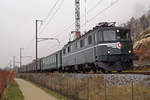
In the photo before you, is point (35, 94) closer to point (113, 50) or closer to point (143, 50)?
point (113, 50)

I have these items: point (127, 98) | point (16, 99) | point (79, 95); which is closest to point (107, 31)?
point (79, 95)

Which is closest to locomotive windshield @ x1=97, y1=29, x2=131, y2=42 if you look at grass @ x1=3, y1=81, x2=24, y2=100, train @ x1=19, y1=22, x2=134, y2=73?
train @ x1=19, y1=22, x2=134, y2=73

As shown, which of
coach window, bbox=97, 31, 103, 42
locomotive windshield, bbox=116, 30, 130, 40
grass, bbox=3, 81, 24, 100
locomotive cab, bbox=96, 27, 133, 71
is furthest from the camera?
grass, bbox=3, 81, 24, 100

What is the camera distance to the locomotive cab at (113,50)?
56.3 feet

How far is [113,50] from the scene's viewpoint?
57.1 ft

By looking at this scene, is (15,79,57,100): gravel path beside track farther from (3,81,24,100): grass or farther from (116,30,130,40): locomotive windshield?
(116,30,130,40): locomotive windshield

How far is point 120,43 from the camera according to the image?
17531 mm

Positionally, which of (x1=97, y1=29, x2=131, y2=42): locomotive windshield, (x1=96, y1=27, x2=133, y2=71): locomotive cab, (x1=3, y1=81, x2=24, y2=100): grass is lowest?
(x1=3, y1=81, x2=24, y2=100): grass

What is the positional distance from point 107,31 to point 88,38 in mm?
2077

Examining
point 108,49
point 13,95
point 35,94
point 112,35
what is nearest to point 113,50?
point 108,49

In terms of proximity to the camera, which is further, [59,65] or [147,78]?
[59,65]

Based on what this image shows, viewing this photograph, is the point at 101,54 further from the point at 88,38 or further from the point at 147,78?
the point at 147,78

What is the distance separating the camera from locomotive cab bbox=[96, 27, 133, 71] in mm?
17172

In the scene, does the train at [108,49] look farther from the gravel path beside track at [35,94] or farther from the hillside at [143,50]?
the hillside at [143,50]
